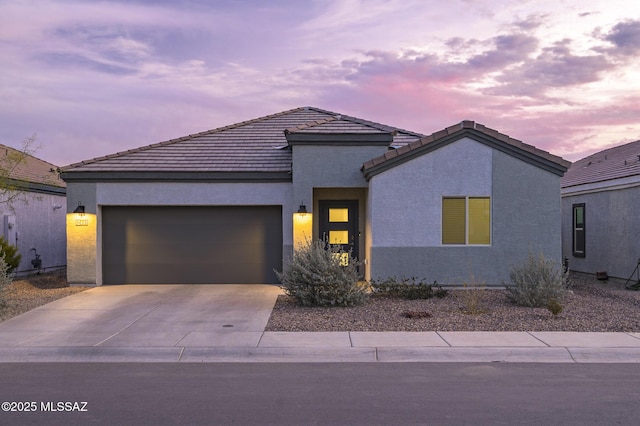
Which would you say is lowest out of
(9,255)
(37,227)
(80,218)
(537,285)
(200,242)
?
(537,285)

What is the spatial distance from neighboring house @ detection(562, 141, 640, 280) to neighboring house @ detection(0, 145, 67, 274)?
16.9 metres

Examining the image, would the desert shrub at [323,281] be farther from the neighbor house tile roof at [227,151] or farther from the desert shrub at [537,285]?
the neighbor house tile roof at [227,151]

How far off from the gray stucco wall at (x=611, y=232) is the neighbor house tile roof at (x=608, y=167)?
1.52ft

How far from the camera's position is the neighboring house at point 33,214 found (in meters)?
18.8

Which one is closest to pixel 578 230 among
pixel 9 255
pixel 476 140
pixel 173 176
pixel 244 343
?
pixel 476 140

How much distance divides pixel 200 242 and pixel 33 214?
23.4 feet

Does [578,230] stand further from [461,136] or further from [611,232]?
[461,136]

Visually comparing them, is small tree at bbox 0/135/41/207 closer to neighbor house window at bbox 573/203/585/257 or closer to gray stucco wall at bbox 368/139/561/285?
gray stucco wall at bbox 368/139/561/285

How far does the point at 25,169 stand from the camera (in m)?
21.3

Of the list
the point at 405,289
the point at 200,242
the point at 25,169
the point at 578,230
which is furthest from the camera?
the point at 25,169

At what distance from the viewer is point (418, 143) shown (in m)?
15.2
